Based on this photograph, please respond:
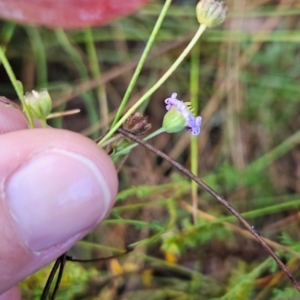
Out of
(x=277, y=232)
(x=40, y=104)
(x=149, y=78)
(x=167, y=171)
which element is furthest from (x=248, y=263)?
(x=40, y=104)

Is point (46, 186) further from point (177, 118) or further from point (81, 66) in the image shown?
point (81, 66)

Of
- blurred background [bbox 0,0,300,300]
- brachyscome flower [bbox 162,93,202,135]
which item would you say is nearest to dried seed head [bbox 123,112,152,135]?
brachyscome flower [bbox 162,93,202,135]

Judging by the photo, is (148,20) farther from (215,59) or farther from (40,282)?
(40,282)

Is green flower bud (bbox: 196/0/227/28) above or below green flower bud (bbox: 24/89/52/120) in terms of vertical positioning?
above

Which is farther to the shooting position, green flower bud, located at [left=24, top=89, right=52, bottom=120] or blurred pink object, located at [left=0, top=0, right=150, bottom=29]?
blurred pink object, located at [left=0, top=0, right=150, bottom=29]

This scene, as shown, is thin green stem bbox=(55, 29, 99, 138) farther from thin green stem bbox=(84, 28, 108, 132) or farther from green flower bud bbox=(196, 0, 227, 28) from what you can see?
green flower bud bbox=(196, 0, 227, 28)

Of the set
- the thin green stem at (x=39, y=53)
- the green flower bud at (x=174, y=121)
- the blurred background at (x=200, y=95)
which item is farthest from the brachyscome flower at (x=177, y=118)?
the thin green stem at (x=39, y=53)

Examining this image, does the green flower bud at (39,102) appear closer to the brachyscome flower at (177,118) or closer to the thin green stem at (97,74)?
the brachyscome flower at (177,118)
